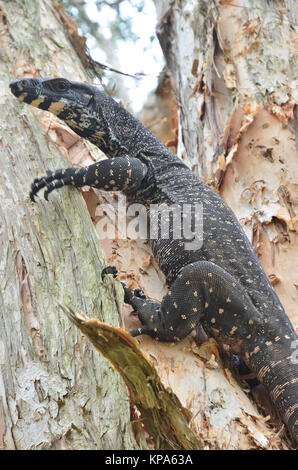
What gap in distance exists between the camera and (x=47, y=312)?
15.3 ft

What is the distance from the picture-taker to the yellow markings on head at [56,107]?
6273 millimetres

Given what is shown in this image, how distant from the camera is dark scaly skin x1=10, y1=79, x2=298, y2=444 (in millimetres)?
5215

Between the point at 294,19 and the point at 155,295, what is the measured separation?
449cm

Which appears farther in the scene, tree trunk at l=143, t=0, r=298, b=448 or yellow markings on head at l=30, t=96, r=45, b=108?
tree trunk at l=143, t=0, r=298, b=448

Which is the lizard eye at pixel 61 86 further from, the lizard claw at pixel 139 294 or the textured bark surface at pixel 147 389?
the textured bark surface at pixel 147 389

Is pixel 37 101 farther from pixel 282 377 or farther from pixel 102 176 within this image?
pixel 282 377

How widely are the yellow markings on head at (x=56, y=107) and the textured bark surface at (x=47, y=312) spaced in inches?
8.0

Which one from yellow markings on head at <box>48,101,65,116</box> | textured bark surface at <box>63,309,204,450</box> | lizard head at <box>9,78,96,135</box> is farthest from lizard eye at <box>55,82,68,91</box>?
textured bark surface at <box>63,309,204,450</box>

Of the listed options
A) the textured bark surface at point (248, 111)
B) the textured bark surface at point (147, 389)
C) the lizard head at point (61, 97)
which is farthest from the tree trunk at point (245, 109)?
the textured bark surface at point (147, 389)

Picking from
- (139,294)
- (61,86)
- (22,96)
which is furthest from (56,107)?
(139,294)

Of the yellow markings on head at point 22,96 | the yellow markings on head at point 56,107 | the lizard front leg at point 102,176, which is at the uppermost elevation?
the yellow markings on head at point 22,96

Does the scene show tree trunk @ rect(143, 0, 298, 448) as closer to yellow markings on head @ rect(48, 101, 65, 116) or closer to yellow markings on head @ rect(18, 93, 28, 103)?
yellow markings on head @ rect(48, 101, 65, 116)

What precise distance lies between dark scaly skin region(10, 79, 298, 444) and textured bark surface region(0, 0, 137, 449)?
28 centimetres
